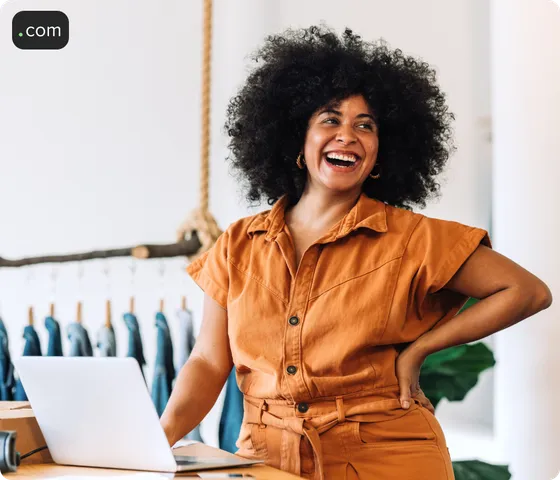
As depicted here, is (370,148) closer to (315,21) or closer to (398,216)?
(398,216)

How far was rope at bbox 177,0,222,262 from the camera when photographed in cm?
247

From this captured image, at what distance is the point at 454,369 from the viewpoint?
240cm

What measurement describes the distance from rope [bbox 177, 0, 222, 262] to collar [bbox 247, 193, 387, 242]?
0.77 m

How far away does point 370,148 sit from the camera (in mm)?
1680

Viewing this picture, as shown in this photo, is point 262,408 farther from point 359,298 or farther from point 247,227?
point 247,227

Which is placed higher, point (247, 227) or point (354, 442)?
point (247, 227)

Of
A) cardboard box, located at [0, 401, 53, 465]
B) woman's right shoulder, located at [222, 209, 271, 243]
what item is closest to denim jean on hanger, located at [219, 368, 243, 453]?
woman's right shoulder, located at [222, 209, 271, 243]

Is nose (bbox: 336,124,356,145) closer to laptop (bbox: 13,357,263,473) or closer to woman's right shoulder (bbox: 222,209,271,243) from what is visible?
woman's right shoulder (bbox: 222,209,271,243)

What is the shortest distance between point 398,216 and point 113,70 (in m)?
1.82

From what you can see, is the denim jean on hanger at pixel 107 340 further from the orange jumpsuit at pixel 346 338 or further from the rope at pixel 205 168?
the orange jumpsuit at pixel 346 338

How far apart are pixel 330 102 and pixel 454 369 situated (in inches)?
39.5

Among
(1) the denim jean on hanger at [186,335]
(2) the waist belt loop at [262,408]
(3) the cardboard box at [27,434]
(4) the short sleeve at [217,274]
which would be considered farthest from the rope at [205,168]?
(3) the cardboard box at [27,434]

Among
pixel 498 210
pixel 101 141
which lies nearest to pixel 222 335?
pixel 498 210

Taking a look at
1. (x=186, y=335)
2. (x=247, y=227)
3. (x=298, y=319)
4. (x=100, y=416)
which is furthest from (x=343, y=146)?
(x=186, y=335)
